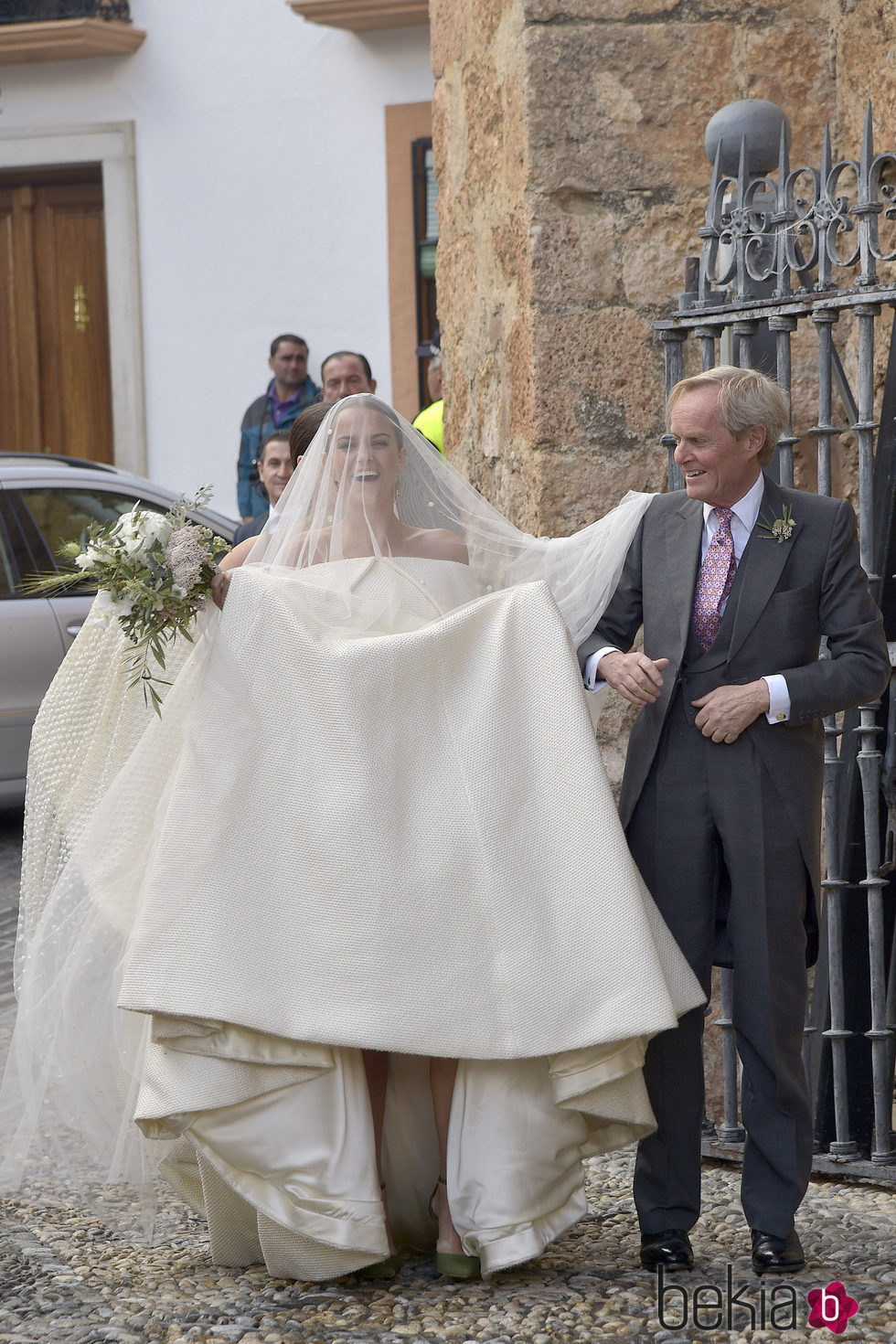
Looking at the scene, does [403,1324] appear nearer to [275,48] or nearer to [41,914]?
[41,914]

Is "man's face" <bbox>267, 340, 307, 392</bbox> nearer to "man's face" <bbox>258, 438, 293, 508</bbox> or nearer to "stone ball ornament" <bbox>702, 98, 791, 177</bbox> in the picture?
"man's face" <bbox>258, 438, 293, 508</bbox>

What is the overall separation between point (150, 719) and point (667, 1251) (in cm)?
159

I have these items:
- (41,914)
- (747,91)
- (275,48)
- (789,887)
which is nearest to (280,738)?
(41,914)

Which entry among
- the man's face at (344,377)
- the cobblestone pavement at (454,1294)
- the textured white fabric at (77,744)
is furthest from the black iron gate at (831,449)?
the man's face at (344,377)

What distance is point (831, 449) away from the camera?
4184 mm

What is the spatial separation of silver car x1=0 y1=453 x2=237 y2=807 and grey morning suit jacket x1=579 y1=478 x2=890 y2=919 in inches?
175

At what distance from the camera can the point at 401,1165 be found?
366cm

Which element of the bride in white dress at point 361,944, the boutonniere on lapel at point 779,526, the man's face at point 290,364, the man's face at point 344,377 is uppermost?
the man's face at point 290,364

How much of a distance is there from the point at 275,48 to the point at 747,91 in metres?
6.97

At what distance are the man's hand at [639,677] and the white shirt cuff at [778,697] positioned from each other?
0.22m

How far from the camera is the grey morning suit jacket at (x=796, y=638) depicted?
3418 mm

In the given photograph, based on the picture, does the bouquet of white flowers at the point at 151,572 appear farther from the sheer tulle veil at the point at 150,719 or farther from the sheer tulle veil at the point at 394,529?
the sheer tulle veil at the point at 394,529

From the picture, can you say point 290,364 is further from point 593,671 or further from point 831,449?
point 593,671

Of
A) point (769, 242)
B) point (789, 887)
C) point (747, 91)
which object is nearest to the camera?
point (789, 887)
